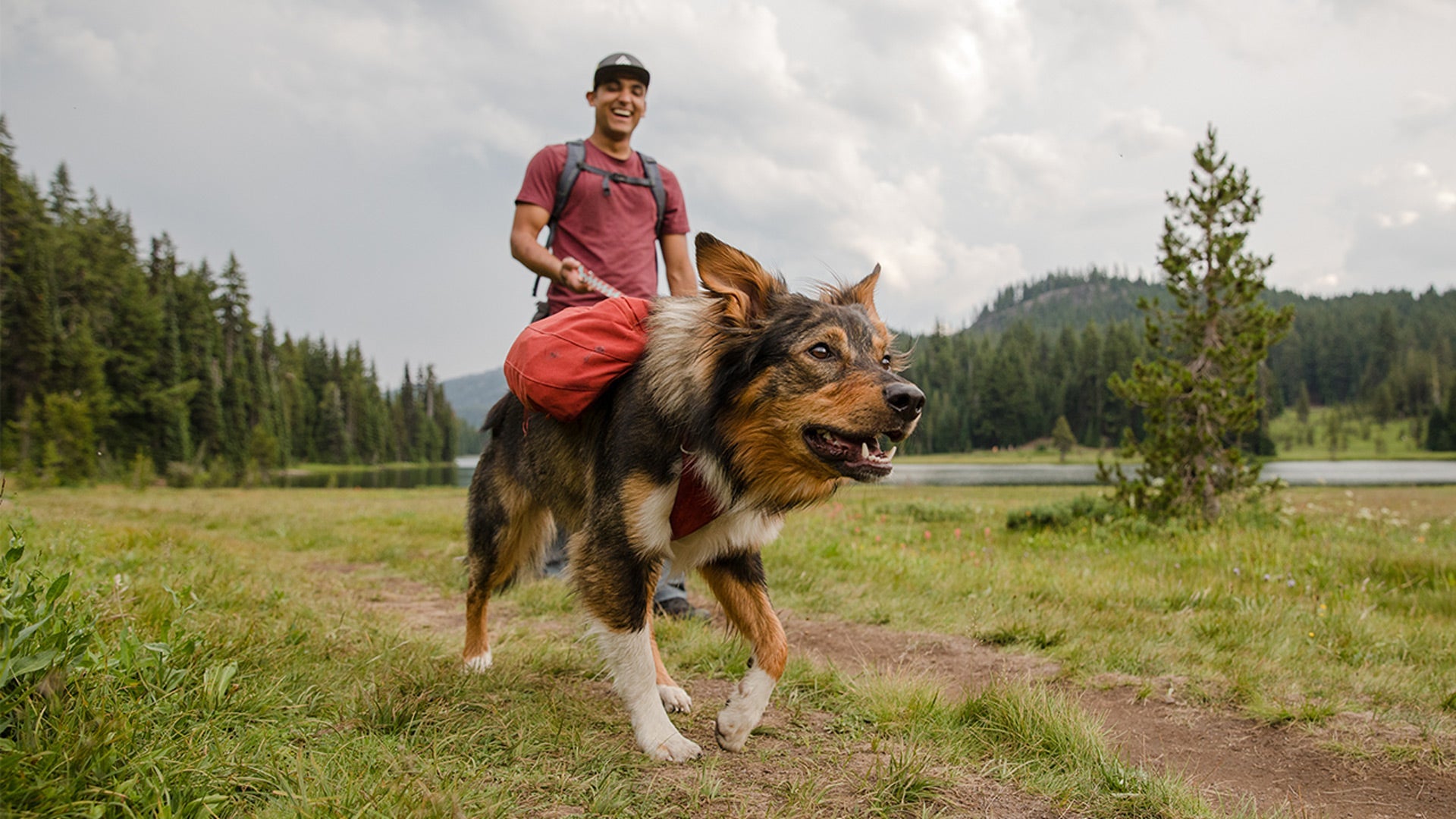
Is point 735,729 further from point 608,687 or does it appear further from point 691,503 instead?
point 608,687

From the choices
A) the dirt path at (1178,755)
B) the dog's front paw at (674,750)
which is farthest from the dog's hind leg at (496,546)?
the dog's front paw at (674,750)

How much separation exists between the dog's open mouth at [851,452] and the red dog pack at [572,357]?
3.28 ft

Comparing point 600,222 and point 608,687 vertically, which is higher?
point 600,222

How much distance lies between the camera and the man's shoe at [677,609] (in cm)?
543

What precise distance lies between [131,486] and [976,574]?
34.5 meters

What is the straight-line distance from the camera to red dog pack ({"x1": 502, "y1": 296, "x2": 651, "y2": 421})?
3.37 m

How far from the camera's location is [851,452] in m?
2.93

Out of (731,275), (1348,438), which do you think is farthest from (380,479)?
(1348,438)

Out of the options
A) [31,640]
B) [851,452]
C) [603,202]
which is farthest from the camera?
[603,202]

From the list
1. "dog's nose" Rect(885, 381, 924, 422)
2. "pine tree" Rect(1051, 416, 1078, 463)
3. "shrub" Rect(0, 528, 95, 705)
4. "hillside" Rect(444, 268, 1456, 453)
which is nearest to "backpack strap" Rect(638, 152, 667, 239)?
"dog's nose" Rect(885, 381, 924, 422)

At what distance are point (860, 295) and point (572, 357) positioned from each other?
1.42 metres

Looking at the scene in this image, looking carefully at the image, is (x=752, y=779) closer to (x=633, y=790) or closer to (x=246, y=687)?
(x=633, y=790)

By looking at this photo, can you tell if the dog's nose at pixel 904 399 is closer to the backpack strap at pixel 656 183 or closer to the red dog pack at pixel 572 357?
the red dog pack at pixel 572 357

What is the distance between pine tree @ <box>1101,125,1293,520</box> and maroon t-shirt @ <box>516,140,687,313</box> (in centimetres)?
817
